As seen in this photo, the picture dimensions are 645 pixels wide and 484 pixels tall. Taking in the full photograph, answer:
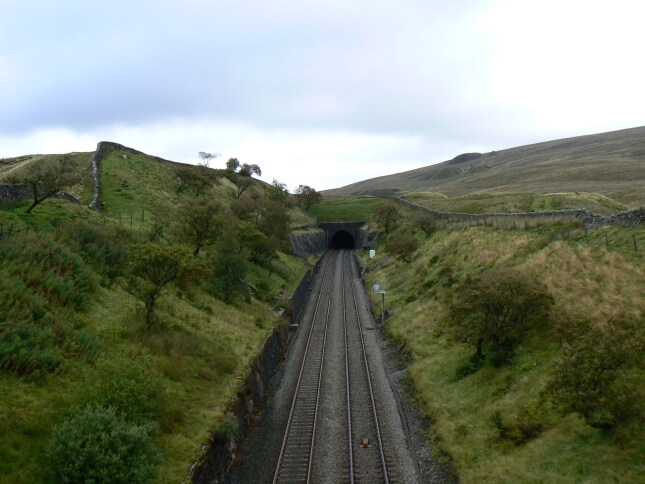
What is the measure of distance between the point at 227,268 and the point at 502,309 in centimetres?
2015

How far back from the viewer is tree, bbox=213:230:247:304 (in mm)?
31594

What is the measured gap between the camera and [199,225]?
32.2 m

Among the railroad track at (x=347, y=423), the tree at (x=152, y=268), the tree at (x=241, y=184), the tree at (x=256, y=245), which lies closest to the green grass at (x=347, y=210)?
the tree at (x=241, y=184)

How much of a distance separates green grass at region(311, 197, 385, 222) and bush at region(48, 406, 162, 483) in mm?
88013

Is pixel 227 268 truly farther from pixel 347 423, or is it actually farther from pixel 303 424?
pixel 347 423

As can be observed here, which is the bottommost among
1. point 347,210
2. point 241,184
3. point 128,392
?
point 128,392

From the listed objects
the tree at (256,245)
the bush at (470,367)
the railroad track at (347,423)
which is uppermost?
the tree at (256,245)

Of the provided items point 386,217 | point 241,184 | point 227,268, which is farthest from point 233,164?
point 227,268

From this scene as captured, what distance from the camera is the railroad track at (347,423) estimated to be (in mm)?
15109

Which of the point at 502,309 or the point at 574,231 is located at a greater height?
the point at 574,231

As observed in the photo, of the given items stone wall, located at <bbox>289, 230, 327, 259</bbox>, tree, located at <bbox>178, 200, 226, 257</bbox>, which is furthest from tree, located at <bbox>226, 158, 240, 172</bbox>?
A: tree, located at <bbox>178, 200, 226, 257</bbox>

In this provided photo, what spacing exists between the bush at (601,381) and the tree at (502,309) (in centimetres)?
528

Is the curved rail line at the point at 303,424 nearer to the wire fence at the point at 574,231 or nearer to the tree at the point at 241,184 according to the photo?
the wire fence at the point at 574,231

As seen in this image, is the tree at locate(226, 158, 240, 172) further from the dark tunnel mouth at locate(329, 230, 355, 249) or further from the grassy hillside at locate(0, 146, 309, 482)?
the grassy hillside at locate(0, 146, 309, 482)
